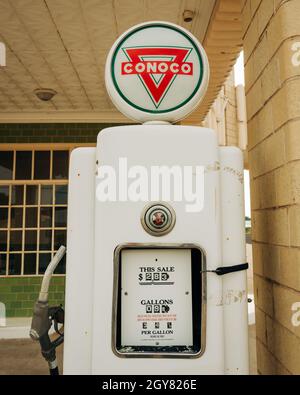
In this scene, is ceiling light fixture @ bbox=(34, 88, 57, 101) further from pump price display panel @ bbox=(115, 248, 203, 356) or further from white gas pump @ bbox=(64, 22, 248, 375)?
pump price display panel @ bbox=(115, 248, 203, 356)

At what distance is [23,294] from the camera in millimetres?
5895

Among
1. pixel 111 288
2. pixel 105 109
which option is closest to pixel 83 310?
pixel 111 288

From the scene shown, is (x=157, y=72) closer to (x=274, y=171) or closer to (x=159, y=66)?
(x=159, y=66)

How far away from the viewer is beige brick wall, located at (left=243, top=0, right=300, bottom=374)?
1.47m

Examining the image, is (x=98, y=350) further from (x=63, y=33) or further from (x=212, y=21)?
(x=63, y=33)

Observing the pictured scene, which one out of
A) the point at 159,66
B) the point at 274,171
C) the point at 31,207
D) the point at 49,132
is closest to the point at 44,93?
the point at 49,132

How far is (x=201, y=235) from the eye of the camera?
→ 149 cm

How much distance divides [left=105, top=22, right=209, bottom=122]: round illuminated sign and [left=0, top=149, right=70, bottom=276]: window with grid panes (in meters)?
4.62

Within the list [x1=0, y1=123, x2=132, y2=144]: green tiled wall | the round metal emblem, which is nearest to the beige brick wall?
the round metal emblem

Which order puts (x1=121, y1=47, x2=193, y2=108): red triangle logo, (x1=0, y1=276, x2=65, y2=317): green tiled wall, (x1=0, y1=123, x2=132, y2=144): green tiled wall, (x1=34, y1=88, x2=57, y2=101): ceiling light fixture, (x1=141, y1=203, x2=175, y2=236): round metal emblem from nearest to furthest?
(x1=141, y1=203, x2=175, y2=236): round metal emblem → (x1=121, y1=47, x2=193, y2=108): red triangle logo → (x1=34, y1=88, x2=57, y2=101): ceiling light fixture → (x1=0, y1=276, x2=65, y2=317): green tiled wall → (x1=0, y1=123, x2=132, y2=144): green tiled wall

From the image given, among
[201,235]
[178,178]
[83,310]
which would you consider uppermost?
→ [178,178]

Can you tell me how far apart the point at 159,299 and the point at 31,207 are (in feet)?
16.5

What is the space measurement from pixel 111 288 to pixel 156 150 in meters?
0.57

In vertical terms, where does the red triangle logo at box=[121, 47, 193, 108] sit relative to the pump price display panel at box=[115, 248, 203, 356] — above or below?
above
